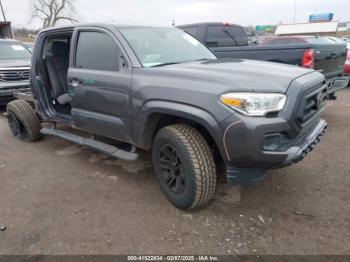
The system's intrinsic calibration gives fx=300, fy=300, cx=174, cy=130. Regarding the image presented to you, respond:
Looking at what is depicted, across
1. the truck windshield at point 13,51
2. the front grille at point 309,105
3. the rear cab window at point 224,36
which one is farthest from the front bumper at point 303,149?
the truck windshield at point 13,51

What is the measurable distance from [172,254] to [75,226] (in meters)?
0.98

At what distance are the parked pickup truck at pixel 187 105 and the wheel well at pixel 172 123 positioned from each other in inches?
0.4

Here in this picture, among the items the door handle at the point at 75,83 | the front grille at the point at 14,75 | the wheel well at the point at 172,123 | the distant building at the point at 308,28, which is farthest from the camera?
the distant building at the point at 308,28

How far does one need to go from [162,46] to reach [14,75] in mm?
5494

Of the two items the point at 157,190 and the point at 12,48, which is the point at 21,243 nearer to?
the point at 157,190

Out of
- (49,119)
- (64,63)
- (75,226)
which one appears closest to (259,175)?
(75,226)

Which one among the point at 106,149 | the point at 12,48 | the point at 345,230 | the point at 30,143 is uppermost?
the point at 12,48

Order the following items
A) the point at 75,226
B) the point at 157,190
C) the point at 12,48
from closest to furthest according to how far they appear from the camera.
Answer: the point at 75,226 → the point at 157,190 → the point at 12,48

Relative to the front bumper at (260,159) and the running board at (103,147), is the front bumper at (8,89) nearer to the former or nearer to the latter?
the running board at (103,147)

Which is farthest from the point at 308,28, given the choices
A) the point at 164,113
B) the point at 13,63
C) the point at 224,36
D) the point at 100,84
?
the point at 164,113

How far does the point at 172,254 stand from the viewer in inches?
94.8

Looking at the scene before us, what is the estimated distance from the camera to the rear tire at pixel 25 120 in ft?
16.1

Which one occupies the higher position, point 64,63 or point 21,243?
point 64,63

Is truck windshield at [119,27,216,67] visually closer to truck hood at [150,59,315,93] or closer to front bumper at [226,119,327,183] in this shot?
truck hood at [150,59,315,93]
